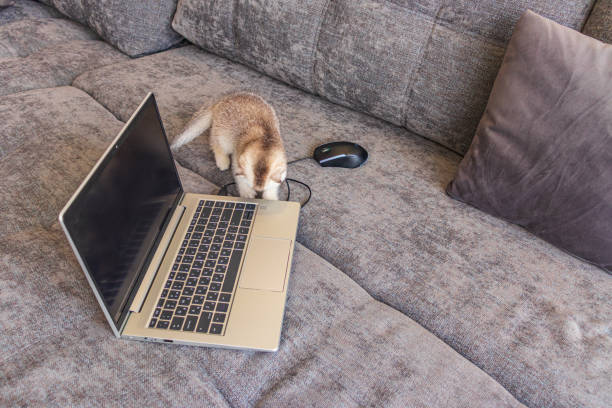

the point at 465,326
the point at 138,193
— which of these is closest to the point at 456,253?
the point at 465,326

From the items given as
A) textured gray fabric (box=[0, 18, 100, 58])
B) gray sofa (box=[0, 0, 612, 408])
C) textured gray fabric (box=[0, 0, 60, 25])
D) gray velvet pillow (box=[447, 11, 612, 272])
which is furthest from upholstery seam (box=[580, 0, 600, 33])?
textured gray fabric (box=[0, 0, 60, 25])

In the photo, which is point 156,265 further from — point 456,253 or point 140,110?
point 456,253

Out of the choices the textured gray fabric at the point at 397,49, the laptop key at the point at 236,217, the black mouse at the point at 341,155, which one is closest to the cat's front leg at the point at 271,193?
the laptop key at the point at 236,217

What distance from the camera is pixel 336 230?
1.10 metres

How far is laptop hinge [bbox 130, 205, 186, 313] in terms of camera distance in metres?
0.84

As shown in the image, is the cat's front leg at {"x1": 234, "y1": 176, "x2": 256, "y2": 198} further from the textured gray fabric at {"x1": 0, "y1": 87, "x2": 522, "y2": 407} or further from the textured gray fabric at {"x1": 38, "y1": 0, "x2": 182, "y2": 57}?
the textured gray fabric at {"x1": 38, "y1": 0, "x2": 182, "y2": 57}

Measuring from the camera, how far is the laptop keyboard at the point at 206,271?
830mm

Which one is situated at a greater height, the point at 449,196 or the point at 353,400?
the point at 449,196

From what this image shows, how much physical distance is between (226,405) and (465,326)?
0.56 metres

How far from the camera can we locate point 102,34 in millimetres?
1915

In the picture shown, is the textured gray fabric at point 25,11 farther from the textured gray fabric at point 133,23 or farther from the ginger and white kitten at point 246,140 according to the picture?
the ginger and white kitten at point 246,140

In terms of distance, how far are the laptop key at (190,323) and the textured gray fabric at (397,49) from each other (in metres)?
1.00

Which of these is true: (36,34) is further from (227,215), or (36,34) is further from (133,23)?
(227,215)

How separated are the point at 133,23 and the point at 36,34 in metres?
0.52
